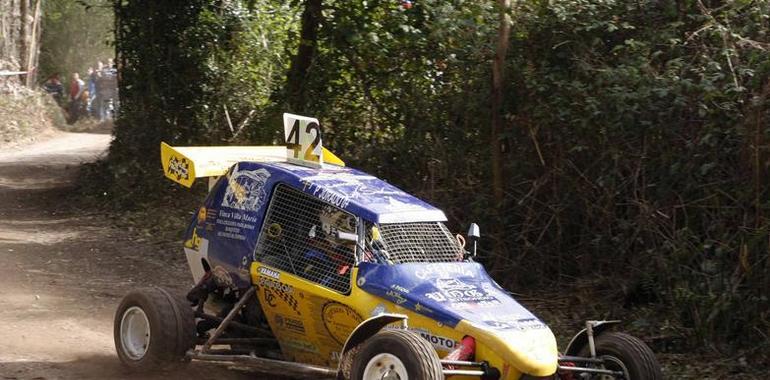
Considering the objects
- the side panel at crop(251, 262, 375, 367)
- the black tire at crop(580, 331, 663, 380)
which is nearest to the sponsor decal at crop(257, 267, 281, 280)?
the side panel at crop(251, 262, 375, 367)

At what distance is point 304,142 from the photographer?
8984 mm

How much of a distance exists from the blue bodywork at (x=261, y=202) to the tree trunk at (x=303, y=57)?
5909 millimetres

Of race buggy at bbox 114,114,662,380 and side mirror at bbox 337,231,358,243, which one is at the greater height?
side mirror at bbox 337,231,358,243

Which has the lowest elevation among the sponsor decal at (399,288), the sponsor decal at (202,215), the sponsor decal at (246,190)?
the sponsor decal at (399,288)

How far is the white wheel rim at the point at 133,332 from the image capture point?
27.7 ft

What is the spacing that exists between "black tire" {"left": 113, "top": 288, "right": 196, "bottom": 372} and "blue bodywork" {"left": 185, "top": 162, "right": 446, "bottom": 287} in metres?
0.53

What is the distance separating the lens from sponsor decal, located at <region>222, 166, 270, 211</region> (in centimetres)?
845

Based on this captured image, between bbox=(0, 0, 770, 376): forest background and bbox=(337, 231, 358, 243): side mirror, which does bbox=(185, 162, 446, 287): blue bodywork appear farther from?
bbox=(0, 0, 770, 376): forest background

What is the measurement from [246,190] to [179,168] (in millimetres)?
808

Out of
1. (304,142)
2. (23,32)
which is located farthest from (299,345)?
(23,32)

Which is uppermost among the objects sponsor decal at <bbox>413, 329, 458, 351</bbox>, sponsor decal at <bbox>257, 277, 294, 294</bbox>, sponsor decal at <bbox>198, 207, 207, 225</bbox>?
sponsor decal at <bbox>198, 207, 207, 225</bbox>

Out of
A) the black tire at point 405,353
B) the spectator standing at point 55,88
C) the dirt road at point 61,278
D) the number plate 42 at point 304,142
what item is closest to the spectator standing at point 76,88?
the spectator standing at point 55,88

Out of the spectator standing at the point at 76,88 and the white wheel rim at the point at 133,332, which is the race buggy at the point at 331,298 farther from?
the spectator standing at the point at 76,88

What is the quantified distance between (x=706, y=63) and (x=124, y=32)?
10136mm
